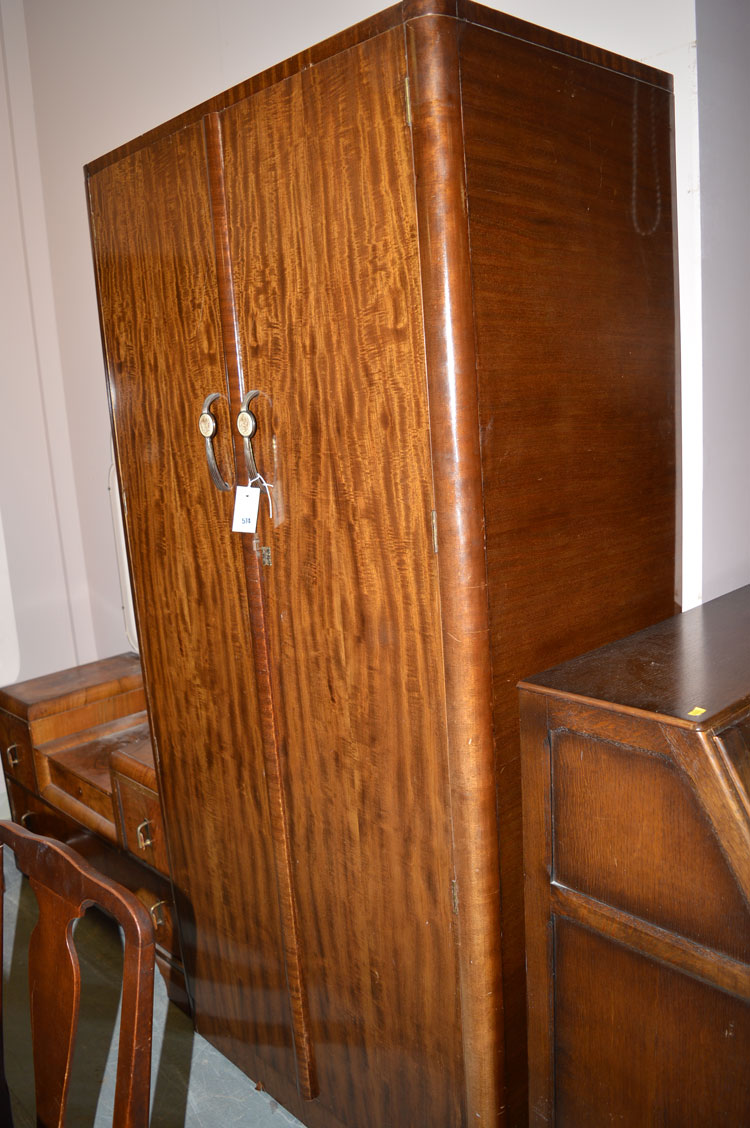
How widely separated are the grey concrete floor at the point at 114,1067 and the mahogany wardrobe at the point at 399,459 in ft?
0.90

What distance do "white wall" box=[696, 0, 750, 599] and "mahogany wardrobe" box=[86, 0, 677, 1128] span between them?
0.27 feet

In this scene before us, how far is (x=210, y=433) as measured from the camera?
1.50 meters

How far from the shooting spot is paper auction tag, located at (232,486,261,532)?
1.48 metres

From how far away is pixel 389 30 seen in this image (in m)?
1.12

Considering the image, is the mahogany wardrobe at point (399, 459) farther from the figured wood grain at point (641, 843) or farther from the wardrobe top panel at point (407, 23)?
the figured wood grain at point (641, 843)

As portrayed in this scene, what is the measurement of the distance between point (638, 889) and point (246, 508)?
860 mm

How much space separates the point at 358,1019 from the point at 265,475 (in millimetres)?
992

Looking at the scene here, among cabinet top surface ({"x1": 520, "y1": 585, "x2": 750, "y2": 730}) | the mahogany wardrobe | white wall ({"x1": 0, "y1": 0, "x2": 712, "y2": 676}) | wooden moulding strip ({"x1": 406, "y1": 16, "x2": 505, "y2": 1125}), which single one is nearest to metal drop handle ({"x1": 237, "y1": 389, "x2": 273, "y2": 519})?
the mahogany wardrobe

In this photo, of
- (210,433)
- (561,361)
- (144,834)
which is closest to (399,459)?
(561,361)

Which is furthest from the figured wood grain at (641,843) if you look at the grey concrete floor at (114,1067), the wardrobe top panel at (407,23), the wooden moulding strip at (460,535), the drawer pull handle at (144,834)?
the drawer pull handle at (144,834)

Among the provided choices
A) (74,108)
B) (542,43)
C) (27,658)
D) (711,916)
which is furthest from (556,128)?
(27,658)

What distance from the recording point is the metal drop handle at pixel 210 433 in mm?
1501

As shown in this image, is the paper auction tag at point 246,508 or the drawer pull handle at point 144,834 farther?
the drawer pull handle at point 144,834

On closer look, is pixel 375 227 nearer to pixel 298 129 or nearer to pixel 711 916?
pixel 298 129
